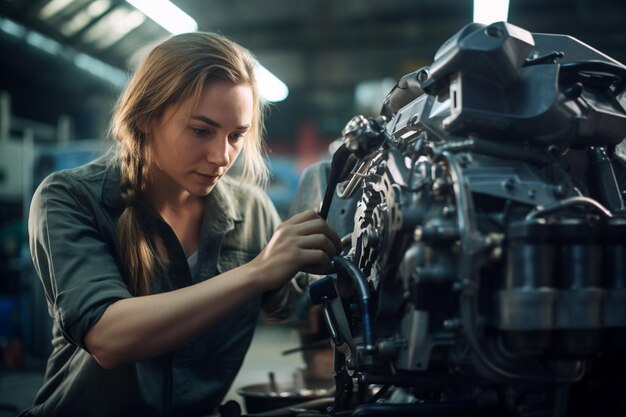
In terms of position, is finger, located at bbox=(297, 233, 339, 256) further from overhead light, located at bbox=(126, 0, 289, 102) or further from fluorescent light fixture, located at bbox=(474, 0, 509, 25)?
overhead light, located at bbox=(126, 0, 289, 102)

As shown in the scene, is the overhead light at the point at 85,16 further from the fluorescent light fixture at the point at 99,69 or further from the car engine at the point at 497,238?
the car engine at the point at 497,238

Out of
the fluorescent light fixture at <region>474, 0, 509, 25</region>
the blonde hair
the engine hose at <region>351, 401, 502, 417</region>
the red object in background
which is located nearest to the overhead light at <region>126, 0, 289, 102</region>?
the fluorescent light fixture at <region>474, 0, 509, 25</region>

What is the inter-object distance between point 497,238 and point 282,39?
5.74 metres

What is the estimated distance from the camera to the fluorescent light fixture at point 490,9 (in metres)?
2.56

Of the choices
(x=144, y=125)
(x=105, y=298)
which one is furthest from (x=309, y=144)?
(x=105, y=298)

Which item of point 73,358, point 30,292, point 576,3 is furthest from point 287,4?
point 73,358

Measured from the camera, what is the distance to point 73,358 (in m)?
1.27

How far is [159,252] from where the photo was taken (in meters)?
1.31

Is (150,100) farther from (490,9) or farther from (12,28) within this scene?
(12,28)

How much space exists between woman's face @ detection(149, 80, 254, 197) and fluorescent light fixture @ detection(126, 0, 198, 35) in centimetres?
283

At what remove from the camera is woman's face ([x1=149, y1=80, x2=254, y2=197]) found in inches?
48.2

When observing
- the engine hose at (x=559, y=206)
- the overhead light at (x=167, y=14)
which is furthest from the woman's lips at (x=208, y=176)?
the overhead light at (x=167, y=14)

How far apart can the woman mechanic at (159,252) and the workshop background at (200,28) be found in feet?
5.91

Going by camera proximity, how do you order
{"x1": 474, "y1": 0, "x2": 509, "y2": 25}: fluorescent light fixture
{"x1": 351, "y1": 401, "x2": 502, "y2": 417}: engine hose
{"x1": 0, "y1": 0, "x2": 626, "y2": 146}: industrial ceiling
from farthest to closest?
{"x1": 0, "y1": 0, "x2": 626, "y2": 146}: industrial ceiling → {"x1": 474, "y1": 0, "x2": 509, "y2": 25}: fluorescent light fixture → {"x1": 351, "y1": 401, "x2": 502, "y2": 417}: engine hose
